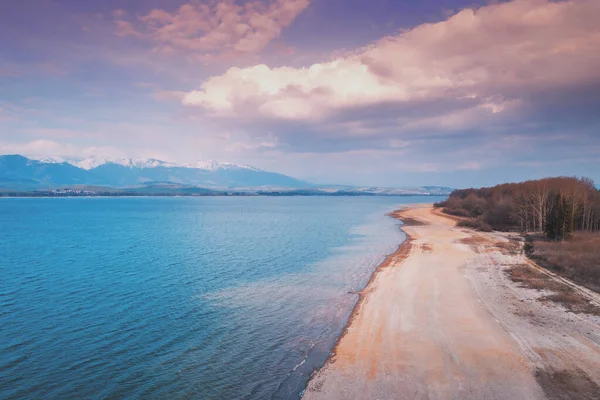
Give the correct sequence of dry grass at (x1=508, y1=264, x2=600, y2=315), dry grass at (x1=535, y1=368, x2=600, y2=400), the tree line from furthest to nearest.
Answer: the tree line < dry grass at (x1=508, y1=264, x2=600, y2=315) < dry grass at (x1=535, y1=368, x2=600, y2=400)

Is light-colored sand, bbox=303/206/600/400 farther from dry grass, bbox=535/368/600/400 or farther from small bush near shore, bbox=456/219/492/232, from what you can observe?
small bush near shore, bbox=456/219/492/232

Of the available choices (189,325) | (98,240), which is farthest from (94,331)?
(98,240)

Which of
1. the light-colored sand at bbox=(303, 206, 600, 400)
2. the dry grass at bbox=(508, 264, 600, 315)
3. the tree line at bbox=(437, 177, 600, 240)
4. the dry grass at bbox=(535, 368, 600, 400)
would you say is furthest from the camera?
the tree line at bbox=(437, 177, 600, 240)

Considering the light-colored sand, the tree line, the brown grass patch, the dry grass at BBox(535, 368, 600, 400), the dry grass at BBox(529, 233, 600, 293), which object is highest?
the tree line

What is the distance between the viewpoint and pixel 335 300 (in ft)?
97.3

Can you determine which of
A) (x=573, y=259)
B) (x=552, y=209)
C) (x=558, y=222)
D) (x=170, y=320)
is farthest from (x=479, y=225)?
(x=170, y=320)

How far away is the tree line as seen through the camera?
5369 cm

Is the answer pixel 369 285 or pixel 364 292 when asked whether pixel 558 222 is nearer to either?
pixel 369 285

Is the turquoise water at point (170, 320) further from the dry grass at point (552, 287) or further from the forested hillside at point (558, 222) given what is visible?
the forested hillside at point (558, 222)

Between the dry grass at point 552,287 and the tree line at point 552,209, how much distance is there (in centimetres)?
1993

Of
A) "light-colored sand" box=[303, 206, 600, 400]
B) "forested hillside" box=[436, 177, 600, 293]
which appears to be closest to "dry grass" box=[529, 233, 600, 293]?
"forested hillside" box=[436, 177, 600, 293]

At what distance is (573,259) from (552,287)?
10.9 m

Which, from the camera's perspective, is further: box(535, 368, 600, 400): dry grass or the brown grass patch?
the brown grass patch

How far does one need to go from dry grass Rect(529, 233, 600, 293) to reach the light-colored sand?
20.9 ft
